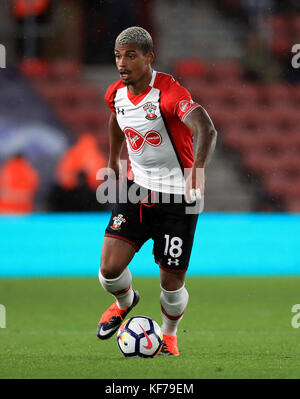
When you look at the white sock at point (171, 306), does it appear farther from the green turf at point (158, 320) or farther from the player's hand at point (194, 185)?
the player's hand at point (194, 185)

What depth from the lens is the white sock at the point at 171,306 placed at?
500 centimetres

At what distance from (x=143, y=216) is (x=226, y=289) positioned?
390 centimetres

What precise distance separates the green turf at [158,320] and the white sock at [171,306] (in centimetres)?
19

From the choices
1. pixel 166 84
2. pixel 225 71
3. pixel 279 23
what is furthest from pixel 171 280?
pixel 279 23

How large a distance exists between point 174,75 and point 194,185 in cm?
911

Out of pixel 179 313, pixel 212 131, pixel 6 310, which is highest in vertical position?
pixel 212 131

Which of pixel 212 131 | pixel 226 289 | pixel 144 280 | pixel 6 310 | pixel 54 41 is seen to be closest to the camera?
pixel 212 131

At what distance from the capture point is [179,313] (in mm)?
5047

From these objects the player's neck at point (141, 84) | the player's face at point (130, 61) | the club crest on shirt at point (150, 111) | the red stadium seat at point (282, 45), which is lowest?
the red stadium seat at point (282, 45)

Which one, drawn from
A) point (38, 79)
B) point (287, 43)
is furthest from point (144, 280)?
point (287, 43)

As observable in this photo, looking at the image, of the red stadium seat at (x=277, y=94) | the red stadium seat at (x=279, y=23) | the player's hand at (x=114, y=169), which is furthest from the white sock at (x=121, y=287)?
the red stadium seat at (x=279, y=23)

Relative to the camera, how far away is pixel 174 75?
528 inches

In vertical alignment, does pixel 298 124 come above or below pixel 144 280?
above

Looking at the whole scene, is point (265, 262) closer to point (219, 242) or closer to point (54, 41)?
point (219, 242)
